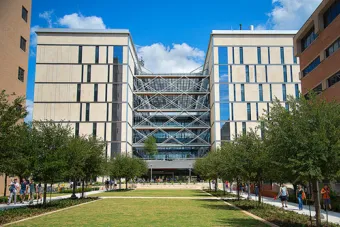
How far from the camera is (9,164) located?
1568 cm

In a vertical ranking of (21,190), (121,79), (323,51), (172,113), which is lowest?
(21,190)

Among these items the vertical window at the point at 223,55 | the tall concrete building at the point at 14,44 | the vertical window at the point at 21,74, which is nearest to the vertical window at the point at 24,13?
the tall concrete building at the point at 14,44

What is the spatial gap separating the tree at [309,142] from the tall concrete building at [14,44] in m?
29.4

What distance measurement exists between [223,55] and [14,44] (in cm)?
5930

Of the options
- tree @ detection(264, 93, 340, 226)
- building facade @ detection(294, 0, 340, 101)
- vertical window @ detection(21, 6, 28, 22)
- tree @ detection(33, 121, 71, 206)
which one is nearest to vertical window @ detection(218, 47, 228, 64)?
building facade @ detection(294, 0, 340, 101)

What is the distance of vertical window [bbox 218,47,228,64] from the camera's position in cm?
9036

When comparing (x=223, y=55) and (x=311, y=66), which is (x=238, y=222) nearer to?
(x=311, y=66)

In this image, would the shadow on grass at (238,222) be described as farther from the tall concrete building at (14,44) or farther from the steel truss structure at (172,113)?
the steel truss structure at (172,113)

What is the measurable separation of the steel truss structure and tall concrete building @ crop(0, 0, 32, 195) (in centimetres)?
5759

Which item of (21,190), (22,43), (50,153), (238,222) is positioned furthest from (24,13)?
(238,222)

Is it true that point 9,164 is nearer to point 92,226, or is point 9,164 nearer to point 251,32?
point 92,226

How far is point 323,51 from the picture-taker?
122ft

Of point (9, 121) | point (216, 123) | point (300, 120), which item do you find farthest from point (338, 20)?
point (216, 123)

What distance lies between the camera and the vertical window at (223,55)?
90.4 meters
